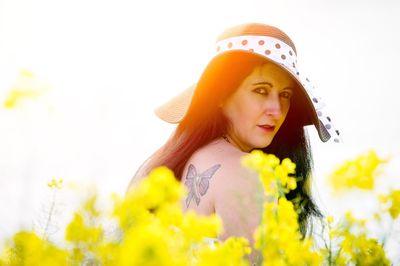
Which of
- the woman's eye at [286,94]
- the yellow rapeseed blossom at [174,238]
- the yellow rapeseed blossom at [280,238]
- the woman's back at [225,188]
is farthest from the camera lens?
the woman's eye at [286,94]

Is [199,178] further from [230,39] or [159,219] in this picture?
[159,219]

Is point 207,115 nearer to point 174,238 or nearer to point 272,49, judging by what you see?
point 272,49

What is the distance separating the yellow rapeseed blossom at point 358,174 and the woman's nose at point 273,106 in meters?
0.69

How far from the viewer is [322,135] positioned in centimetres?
297

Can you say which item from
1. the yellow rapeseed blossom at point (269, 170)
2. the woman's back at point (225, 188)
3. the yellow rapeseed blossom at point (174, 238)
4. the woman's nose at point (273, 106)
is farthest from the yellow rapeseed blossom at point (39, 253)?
the woman's nose at point (273, 106)

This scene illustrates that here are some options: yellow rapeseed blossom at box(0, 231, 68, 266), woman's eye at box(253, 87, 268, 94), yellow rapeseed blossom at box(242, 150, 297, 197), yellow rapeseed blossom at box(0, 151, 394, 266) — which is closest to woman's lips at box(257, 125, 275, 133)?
woman's eye at box(253, 87, 268, 94)

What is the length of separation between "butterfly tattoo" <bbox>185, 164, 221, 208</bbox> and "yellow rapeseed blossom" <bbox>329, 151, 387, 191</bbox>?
596 millimetres

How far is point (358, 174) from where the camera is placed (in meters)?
1.91

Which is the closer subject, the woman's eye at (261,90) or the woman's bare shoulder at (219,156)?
the woman's bare shoulder at (219,156)

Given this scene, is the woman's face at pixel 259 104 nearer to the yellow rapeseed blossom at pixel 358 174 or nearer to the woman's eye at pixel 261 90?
→ the woman's eye at pixel 261 90

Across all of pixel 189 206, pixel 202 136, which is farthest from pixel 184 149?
pixel 189 206

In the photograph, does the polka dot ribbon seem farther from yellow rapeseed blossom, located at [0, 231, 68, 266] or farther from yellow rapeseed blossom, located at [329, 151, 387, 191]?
yellow rapeseed blossom, located at [0, 231, 68, 266]

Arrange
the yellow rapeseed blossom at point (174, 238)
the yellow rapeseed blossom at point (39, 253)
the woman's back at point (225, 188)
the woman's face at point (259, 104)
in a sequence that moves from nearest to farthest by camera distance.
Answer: the yellow rapeseed blossom at point (174, 238)
the yellow rapeseed blossom at point (39, 253)
the woman's back at point (225, 188)
the woman's face at point (259, 104)

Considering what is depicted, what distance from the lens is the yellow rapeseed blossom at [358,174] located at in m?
1.89
